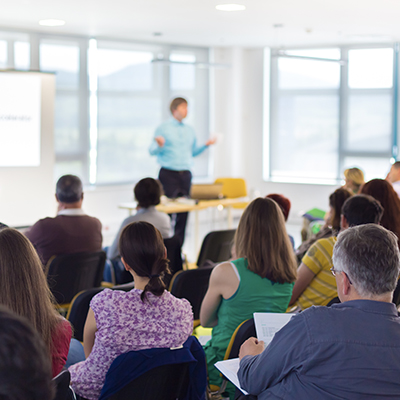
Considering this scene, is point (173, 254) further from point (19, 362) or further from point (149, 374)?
point (19, 362)

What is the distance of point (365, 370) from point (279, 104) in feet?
28.3

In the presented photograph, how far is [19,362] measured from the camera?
643mm

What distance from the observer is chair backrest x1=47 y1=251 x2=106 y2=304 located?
3.49 meters

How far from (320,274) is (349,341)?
1.44m

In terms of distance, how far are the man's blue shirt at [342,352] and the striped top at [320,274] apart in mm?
1306

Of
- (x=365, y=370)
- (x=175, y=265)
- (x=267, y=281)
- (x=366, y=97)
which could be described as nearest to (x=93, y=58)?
(x=366, y=97)

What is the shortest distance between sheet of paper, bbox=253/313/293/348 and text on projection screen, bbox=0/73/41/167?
5325mm

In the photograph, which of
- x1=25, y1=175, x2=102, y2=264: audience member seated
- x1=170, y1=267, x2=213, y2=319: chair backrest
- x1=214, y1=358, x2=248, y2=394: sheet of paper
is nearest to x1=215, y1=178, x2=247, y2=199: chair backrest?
x1=25, y1=175, x2=102, y2=264: audience member seated

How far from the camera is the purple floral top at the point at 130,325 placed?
203 centimetres

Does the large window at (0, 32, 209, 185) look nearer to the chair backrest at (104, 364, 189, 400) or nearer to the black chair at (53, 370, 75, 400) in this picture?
the chair backrest at (104, 364, 189, 400)

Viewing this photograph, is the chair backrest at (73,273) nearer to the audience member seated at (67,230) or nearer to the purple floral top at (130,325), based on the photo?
the audience member seated at (67,230)

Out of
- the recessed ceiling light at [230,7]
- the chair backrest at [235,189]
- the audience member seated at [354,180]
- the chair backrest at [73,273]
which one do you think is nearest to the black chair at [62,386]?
the chair backrest at [73,273]

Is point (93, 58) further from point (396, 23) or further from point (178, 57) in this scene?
point (396, 23)

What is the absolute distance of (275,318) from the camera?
208cm
